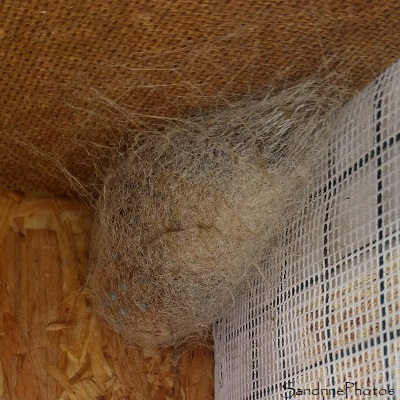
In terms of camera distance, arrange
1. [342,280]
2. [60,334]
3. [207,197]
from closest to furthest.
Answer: [342,280] → [207,197] → [60,334]

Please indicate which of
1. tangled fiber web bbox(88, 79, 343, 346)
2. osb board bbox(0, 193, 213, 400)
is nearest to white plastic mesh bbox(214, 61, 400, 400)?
tangled fiber web bbox(88, 79, 343, 346)

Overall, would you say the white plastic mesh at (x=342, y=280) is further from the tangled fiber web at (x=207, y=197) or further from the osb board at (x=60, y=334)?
the osb board at (x=60, y=334)

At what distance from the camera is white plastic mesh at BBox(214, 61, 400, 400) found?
77 cm

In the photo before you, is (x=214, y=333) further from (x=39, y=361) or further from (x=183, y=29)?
(x=183, y=29)

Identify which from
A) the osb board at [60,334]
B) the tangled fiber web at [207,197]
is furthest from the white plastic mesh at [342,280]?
the osb board at [60,334]

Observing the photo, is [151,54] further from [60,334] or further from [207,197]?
→ [60,334]

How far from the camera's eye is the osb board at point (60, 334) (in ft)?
3.62

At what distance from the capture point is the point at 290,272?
965 millimetres

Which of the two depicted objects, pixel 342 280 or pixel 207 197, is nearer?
pixel 342 280

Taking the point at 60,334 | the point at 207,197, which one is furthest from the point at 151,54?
the point at 60,334

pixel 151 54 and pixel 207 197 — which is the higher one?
pixel 151 54

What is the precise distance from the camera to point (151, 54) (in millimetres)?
910

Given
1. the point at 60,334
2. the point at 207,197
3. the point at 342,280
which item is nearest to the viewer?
the point at 342,280

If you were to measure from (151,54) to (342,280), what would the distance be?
1.29 feet
